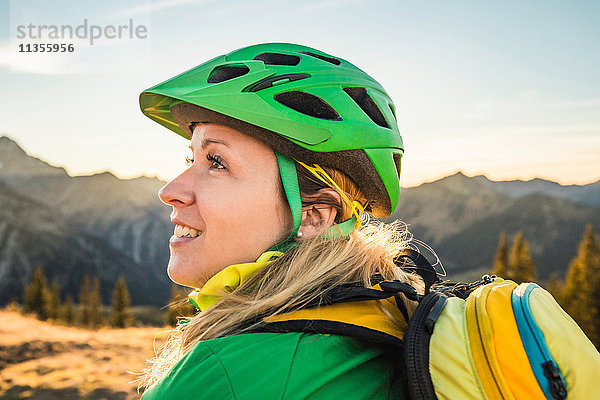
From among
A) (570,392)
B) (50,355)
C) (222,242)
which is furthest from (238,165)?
(50,355)

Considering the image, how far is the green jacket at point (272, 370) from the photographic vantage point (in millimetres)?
1825

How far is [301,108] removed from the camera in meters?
2.91

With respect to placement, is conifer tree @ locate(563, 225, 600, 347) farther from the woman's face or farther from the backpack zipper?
the backpack zipper

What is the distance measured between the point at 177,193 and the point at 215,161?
0.27m

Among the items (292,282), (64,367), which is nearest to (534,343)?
(292,282)

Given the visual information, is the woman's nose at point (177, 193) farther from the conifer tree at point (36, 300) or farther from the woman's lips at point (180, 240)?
the conifer tree at point (36, 300)

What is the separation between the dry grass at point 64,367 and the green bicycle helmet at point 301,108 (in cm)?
516

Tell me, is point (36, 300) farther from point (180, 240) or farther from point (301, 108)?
point (301, 108)

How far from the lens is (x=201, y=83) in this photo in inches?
115

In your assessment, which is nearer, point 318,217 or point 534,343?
point 534,343

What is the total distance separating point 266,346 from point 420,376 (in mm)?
572

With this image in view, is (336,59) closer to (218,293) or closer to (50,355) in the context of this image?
(218,293)

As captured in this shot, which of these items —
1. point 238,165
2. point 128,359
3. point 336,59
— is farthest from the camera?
point 128,359

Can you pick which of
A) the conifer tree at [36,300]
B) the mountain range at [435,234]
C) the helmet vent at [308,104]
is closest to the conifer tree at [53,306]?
the conifer tree at [36,300]
